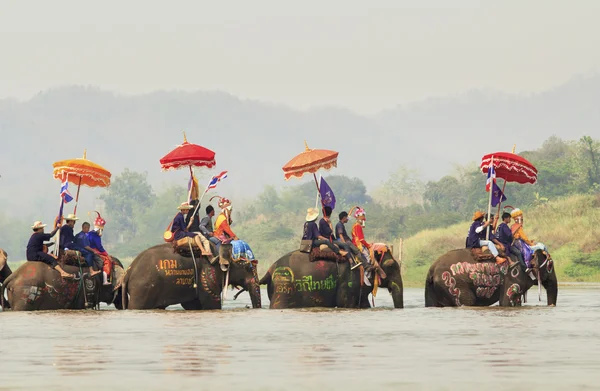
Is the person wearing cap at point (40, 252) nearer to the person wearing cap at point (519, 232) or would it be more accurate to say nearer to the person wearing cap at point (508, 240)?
the person wearing cap at point (508, 240)

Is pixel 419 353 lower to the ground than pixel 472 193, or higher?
lower

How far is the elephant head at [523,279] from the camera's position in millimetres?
30016

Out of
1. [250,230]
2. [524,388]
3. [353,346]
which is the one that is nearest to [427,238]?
[250,230]

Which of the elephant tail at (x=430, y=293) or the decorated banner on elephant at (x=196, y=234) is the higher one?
the decorated banner on elephant at (x=196, y=234)

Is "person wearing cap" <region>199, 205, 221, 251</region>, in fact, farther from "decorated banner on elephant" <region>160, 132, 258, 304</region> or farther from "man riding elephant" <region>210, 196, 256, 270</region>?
"man riding elephant" <region>210, 196, 256, 270</region>

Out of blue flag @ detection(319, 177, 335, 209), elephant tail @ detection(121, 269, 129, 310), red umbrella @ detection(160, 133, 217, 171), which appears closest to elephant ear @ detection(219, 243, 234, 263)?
elephant tail @ detection(121, 269, 129, 310)

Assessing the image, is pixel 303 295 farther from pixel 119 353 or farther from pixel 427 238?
pixel 427 238

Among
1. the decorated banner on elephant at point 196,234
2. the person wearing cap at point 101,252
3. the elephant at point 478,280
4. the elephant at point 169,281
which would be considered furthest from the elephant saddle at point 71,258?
the elephant at point 478,280

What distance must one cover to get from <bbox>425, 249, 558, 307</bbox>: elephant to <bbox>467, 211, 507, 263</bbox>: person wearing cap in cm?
22

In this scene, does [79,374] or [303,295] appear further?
[303,295]

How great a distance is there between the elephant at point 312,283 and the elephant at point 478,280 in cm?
189

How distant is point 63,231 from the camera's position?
100ft

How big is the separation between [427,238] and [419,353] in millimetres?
54418

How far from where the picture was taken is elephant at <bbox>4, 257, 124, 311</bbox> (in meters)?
29.1
